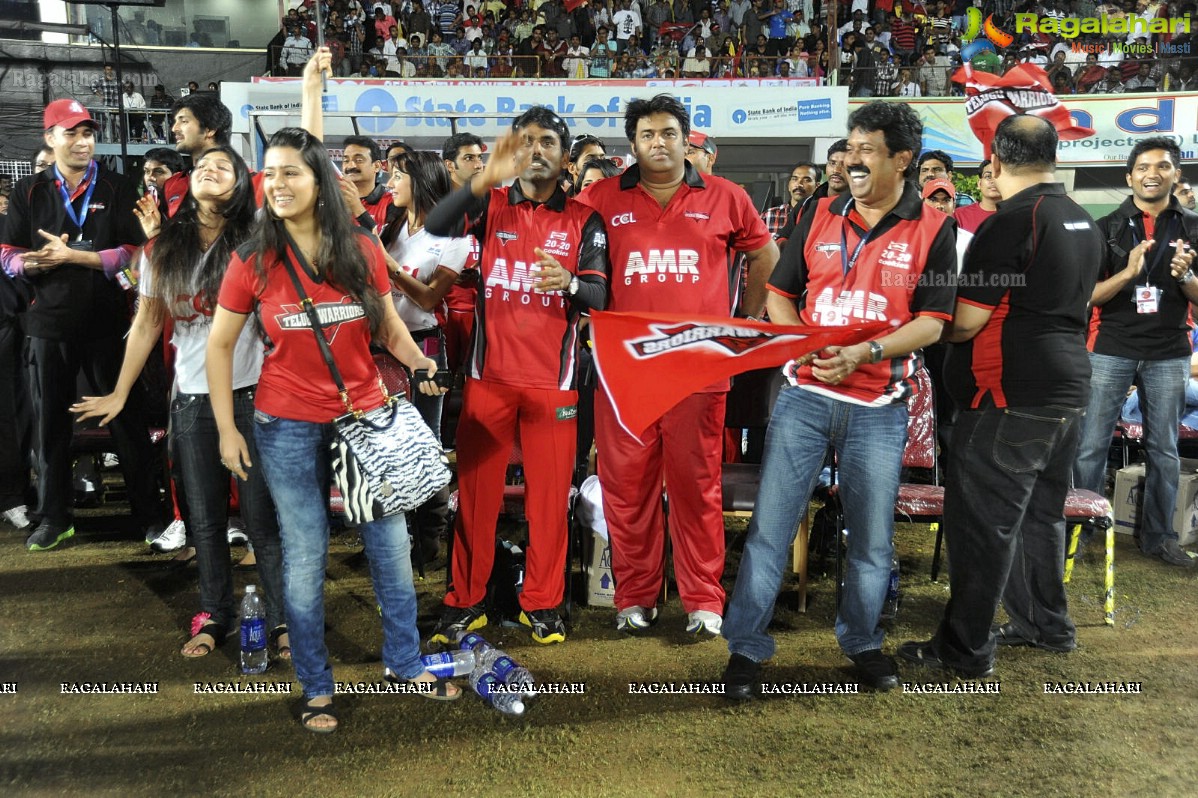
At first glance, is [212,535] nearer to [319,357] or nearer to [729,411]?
[319,357]

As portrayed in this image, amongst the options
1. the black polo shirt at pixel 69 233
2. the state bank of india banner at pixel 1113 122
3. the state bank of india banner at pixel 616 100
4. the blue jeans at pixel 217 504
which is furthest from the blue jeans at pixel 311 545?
the state bank of india banner at pixel 1113 122

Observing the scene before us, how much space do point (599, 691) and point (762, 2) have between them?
1795cm

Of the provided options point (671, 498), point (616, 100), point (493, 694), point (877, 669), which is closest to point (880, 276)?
point (671, 498)

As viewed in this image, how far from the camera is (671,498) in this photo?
4.19 m

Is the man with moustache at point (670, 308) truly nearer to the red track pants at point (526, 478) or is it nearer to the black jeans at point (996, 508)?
the red track pants at point (526, 478)

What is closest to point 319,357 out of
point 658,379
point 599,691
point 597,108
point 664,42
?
point 658,379

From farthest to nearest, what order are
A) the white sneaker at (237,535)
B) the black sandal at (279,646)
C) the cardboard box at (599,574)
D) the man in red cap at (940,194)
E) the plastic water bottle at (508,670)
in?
the man in red cap at (940,194) < the white sneaker at (237,535) < the cardboard box at (599,574) < the black sandal at (279,646) < the plastic water bottle at (508,670)

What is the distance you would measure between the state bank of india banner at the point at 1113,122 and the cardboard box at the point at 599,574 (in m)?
13.7

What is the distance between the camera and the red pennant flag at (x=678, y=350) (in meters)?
3.33

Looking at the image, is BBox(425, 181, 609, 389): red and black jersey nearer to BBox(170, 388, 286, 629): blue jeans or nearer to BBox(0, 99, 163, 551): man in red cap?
BBox(170, 388, 286, 629): blue jeans

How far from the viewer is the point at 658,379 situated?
345 cm

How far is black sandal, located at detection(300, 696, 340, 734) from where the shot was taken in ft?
10.8

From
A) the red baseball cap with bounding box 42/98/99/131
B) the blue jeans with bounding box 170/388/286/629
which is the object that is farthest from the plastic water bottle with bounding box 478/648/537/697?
the red baseball cap with bounding box 42/98/99/131

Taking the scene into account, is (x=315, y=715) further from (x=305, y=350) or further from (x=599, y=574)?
(x=599, y=574)
